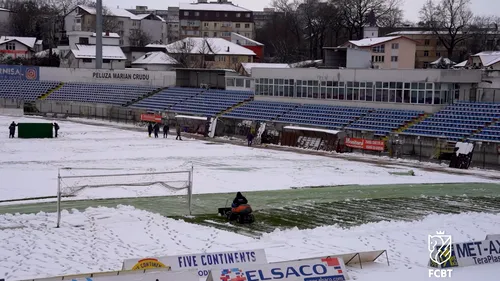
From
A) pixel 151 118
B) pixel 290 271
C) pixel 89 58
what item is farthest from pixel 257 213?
pixel 89 58

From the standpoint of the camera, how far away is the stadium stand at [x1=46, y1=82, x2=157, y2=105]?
217 feet

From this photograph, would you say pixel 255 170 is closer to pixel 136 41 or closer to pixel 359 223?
pixel 359 223

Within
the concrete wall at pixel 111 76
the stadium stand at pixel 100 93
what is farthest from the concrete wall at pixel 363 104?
the concrete wall at pixel 111 76

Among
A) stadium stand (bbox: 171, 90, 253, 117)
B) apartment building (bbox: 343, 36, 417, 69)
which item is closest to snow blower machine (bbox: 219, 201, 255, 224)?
stadium stand (bbox: 171, 90, 253, 117)

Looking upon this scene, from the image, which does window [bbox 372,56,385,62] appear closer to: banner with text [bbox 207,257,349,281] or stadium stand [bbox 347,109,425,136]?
stadium stand [bbox 347,109,425,136]

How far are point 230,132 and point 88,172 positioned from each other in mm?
22036

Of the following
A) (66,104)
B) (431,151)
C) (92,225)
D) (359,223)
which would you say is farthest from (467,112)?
(66,104)

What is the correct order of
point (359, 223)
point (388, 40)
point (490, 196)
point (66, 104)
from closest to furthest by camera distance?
point (359, 223) < point (490, 196) < point (66, 104) < point (388, 40)

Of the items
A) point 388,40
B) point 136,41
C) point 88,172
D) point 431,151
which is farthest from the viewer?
point 136,41

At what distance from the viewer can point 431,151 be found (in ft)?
133

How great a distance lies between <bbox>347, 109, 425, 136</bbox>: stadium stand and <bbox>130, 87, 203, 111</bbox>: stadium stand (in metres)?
21.1

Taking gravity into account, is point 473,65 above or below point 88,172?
above

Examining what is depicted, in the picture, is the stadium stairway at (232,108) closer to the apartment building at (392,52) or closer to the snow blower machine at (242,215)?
the apartment building at (392,52)

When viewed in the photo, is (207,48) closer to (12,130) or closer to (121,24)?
(121,24)
